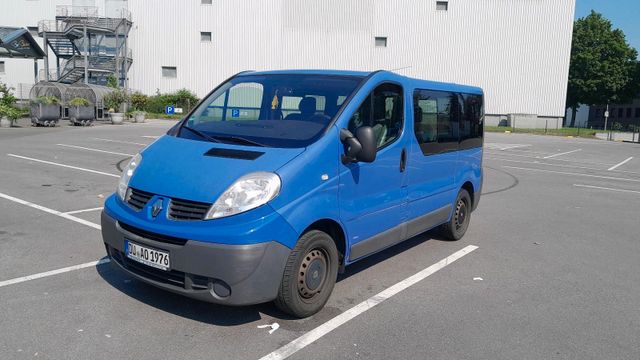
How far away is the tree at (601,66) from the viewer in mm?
60156

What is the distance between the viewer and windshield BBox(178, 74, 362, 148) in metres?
4.27

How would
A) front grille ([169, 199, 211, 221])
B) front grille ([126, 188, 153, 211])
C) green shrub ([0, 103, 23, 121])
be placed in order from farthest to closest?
green shrub ([0, 103, 23, 121]) → front grille ([126, 188, 153, 211]) → front grille ([169, 199, 211, 221])

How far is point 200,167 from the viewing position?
3850 mm

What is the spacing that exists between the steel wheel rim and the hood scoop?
2.80ft

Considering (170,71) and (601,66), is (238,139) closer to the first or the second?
(170,71)

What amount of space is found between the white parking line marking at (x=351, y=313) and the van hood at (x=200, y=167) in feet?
3.77

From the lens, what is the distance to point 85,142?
17.8 meters

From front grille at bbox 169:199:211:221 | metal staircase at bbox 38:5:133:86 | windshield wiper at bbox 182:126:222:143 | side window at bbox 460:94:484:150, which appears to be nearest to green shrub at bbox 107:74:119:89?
metal staircase at bbox 38:5:133:86

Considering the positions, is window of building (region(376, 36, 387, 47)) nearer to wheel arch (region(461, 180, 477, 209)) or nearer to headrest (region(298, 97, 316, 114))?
wheel arch (region(461, 180, 477, 209))

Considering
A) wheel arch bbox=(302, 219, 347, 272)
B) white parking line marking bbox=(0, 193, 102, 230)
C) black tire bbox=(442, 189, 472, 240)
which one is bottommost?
white parking line marking bbox=(0, 193, 102, 230)

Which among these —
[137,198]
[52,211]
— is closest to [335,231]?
[137,198]

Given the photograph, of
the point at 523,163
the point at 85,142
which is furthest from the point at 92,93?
the point at 523,163

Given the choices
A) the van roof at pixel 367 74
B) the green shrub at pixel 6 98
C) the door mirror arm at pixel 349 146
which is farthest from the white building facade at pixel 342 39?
the door mirror arm at pixel 349 146

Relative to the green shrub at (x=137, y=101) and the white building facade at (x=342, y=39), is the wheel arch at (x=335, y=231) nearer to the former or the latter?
the green shrub at (x=137, y=101)
